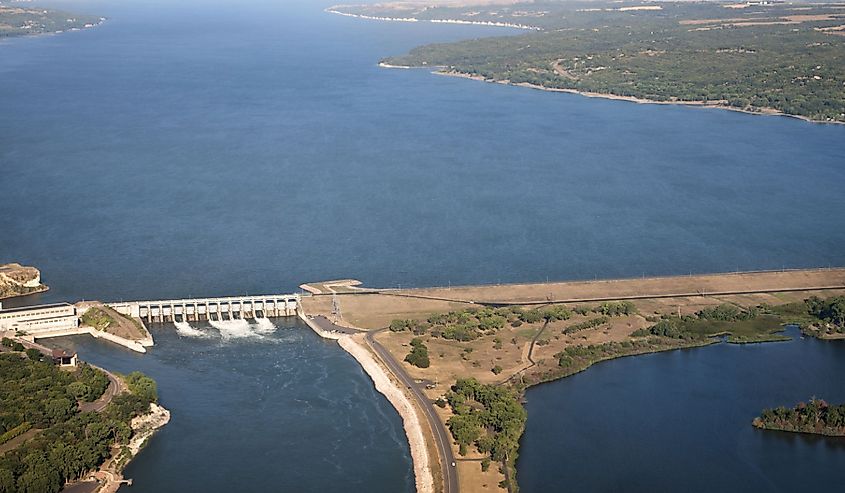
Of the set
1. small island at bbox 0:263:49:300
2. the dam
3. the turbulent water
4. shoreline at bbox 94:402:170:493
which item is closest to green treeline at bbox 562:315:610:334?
the turbulent water

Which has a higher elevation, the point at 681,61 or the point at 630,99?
the point at 681,61

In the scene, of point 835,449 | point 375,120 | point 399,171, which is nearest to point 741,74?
point 375,120

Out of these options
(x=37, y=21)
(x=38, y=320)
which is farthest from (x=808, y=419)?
(x=37, y=21)

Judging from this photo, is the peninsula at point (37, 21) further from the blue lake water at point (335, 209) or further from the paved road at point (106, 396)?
the paved road at point (106, 396)

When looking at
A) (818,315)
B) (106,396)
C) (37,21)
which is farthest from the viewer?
(37,21)

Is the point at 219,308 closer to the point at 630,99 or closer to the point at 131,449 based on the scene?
the point at 131,449

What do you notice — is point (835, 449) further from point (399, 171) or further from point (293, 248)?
point (399, 171)

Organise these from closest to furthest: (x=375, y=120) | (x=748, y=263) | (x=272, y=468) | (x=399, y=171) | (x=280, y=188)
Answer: (x=272, y=468) < (x=748, y=263) < (x=280, y=188) < (x=399, y=171) < (x=375, y=120)
